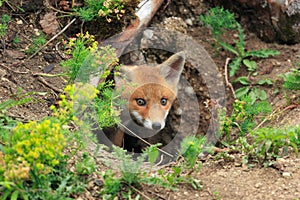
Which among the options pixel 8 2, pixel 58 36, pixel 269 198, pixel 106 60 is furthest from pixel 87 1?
pixel 269 198

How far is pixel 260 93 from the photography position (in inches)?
231

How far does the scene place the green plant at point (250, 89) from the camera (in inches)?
230

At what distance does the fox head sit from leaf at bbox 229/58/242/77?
0.90 metres

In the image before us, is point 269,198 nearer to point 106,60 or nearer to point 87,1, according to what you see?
point 106,60

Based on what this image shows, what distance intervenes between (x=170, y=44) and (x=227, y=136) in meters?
1.81

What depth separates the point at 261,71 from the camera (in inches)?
243

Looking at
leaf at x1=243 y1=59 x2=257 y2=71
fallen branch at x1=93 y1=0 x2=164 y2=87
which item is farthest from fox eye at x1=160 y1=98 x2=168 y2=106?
leaf at x1=243 y1=59 x2=257 y2=71

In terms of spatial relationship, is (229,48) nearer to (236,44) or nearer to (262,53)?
(236,44)

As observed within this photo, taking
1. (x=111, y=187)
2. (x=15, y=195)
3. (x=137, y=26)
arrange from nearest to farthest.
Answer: (x=15, y=195) < (x=111, y=187) < (x=137, y=26)

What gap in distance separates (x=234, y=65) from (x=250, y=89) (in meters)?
0.37

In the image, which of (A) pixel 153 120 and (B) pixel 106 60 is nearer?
(B) pixel 106 60

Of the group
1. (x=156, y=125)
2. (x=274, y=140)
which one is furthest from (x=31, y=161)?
(x=156, y=125)

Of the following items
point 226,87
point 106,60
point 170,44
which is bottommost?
point 226,87

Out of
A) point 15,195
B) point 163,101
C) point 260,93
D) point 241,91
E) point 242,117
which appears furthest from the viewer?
point 241,91
